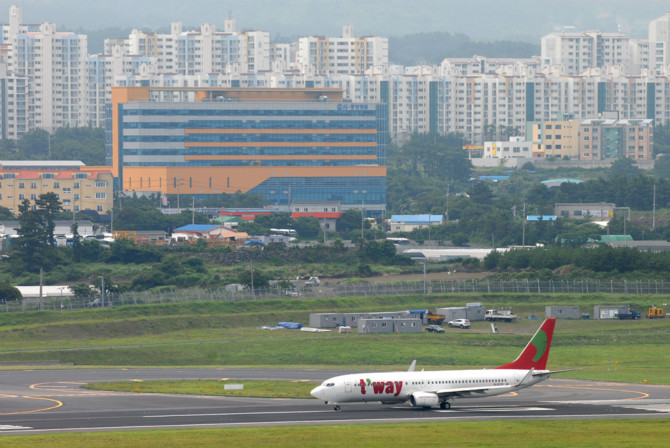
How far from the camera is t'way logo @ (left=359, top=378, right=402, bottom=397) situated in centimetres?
8694

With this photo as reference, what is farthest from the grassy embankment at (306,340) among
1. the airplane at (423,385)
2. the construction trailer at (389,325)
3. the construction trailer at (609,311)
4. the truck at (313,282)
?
the airplane at (423,385)

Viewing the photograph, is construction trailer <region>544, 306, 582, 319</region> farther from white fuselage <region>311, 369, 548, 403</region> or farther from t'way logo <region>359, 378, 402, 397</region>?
t'way logo <region>359, 378, 402, 397</region>

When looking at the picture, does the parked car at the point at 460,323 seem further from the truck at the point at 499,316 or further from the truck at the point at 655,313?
the truck at the point at 655,313

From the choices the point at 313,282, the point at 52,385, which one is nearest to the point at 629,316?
the point at 313,282

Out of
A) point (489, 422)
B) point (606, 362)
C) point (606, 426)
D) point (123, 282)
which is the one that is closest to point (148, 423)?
point (489, 422)

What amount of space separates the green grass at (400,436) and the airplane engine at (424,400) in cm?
577

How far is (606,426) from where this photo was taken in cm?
8081

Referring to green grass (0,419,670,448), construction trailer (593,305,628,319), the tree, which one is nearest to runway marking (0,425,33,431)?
green grass (0,419,670,448)

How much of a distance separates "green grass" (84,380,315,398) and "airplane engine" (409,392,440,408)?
35.2ft

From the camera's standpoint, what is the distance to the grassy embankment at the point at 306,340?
12375 centimetres

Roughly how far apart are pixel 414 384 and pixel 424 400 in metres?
1.29

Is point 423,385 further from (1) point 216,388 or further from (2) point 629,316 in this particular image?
(2) point 629,316

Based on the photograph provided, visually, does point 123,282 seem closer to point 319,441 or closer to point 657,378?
point 657,378

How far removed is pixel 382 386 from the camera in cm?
8738
